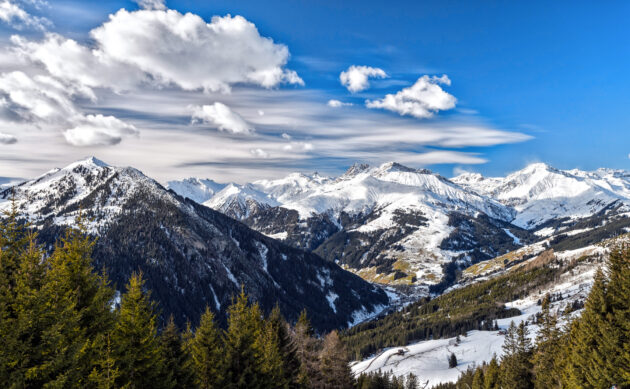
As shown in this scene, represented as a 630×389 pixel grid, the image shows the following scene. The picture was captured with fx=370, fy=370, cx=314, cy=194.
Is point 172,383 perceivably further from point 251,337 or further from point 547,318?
point 547,318

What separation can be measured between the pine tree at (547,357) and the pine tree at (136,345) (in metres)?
56.4

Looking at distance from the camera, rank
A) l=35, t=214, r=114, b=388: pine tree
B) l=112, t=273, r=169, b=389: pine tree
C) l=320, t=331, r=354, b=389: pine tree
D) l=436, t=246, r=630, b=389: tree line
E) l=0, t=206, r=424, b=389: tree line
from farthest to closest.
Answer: l=320, t=331, r=354, b=389: pine tree
l=436, t=246, r=630, b=389: tree line
l=112, t=273, r=169, b=389: pine tree
l=35, t=214, r=114, b=388: pine tree
l=0, t=206, r=424, b=389: tree line

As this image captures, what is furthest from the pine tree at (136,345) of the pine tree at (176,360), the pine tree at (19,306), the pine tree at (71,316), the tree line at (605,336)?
the tree line at (605,336)

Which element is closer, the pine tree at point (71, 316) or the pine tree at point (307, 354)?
the pine tree at point (71, 316)

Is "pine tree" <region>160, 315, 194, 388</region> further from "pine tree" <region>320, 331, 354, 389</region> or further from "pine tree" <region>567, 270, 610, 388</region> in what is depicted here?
"pine tree" <region>567, 270, 610, 388</region>

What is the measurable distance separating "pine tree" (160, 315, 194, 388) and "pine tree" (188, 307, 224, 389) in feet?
2.60

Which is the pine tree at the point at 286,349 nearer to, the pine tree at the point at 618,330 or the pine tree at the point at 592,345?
the pine tree at the point at 592,345

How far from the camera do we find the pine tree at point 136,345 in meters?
28.8

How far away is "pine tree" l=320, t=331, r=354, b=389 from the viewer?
186 ft

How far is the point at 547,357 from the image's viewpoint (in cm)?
6175

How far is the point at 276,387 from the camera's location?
41500mm

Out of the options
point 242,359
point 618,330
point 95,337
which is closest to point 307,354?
point 242,359

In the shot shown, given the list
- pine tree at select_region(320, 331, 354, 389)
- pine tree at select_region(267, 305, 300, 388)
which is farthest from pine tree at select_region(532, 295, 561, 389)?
pine tree at select_region(267, 305, 300, 388)

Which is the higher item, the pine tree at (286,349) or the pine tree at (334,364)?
the pine tree at (286,349)
